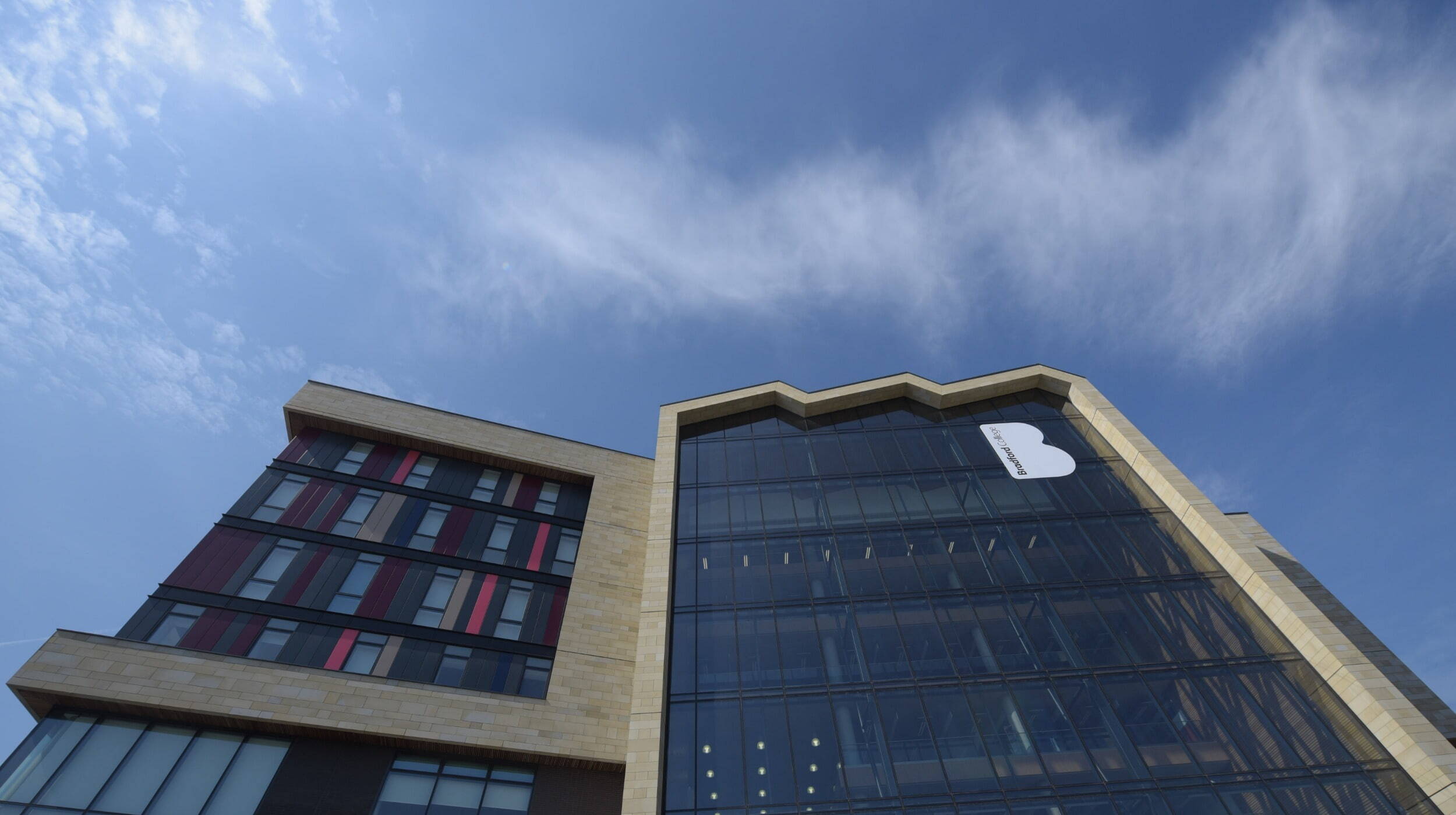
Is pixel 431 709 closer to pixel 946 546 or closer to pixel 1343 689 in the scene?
pixel 946 546

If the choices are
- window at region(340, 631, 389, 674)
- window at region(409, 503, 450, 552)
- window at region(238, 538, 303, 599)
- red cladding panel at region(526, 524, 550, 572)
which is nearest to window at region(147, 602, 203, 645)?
window at region(238, 538, 303, 599)

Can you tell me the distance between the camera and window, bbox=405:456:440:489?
33531mm

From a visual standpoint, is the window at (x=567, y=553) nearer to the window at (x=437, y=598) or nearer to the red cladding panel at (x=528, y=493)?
the red cladding panel at (x=528, y=493)

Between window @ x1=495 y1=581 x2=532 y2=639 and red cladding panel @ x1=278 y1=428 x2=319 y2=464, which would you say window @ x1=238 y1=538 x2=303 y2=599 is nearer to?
red cladding panel @ x1=278 y1=428 x2=319 y2=464

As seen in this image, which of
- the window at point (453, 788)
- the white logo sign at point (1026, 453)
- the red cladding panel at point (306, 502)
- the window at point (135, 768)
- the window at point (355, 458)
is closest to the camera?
the window at point (135, 768)

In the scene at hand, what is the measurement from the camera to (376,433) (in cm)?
3438

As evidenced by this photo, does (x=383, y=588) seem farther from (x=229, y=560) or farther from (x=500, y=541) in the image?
(x=229, y=560)

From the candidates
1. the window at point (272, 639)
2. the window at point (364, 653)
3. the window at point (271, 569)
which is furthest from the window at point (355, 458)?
the window at point (364, 653)

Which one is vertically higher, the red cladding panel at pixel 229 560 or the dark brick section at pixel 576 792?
the red cladding panel at pixel 229 560

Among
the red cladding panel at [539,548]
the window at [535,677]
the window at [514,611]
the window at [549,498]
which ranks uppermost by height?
the window at [549,498]

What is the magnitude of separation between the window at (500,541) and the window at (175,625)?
32.3ft

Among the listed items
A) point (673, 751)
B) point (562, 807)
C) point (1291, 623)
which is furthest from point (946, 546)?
point (562, 807)

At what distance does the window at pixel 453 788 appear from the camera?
22.2m

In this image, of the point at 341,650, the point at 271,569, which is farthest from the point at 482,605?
the point at 271,569
